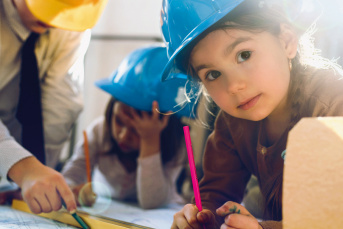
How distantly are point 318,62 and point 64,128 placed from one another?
1.91 feet

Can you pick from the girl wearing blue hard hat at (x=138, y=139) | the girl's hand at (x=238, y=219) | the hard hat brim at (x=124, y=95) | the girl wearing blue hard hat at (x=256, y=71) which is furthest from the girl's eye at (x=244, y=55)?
the hard hat brim at (x=124, y=95)

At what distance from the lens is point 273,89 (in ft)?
1.38

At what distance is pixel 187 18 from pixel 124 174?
2.00 ft

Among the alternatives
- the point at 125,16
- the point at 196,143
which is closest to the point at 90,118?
the point at 125,16

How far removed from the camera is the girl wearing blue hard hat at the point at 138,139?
77 centimetres

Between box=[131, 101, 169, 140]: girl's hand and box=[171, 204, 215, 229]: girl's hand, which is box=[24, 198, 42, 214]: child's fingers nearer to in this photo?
box=[171, 204, 215, 229]: girl's hand

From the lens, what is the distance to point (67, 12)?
1.98ft

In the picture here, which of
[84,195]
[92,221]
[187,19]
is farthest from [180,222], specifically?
[84,195]

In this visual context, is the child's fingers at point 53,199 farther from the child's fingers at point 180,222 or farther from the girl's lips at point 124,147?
the girl's lips at point 124,147

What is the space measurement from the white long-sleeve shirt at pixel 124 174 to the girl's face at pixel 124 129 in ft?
0.17

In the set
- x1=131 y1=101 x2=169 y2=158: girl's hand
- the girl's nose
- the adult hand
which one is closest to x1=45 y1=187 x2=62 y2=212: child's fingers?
the adult hand

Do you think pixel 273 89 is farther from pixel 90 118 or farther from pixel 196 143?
pixel 90 118

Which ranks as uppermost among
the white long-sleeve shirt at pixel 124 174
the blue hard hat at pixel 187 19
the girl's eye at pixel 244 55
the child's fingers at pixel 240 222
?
the blue hard hat at pixel 187 19

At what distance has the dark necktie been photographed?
0.69 metres
